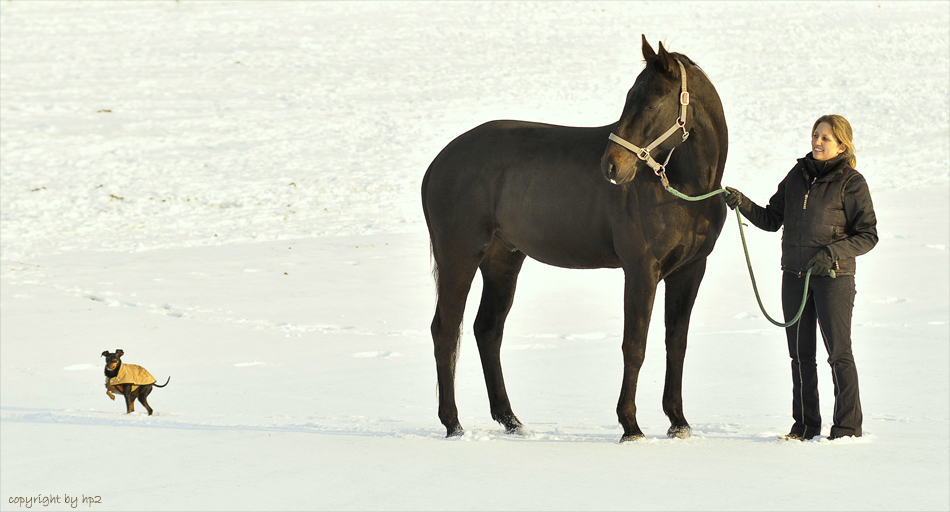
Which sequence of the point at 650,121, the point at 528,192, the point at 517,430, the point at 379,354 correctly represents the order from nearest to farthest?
the point at 650,121
the point at 528,192
the point at 517,430
the point at 379,354

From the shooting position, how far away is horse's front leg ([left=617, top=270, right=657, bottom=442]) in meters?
5.12

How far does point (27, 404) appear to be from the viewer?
24.2 ft

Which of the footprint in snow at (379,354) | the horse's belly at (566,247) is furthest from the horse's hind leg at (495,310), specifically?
the footprint in snow at (379,354)

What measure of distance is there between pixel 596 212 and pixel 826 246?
1.22m

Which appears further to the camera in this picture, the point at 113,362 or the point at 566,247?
the point at 113,362

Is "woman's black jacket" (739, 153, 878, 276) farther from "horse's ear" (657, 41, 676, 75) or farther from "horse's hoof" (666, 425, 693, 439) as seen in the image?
"horse's hoof" (666, 425, 693, 439)

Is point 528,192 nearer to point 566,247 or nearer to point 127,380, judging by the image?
point 566,247

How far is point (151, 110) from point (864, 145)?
1541 cm

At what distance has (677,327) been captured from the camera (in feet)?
18.0

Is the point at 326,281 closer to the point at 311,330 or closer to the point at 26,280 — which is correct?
the point at 311,330

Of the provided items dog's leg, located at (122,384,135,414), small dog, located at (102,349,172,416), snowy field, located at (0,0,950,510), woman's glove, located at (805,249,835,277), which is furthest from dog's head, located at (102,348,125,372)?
woman's glove, located at (805,249,835,277)

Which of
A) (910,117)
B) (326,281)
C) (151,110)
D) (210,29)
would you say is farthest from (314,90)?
(910,117)

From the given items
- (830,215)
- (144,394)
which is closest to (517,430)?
(830,215)

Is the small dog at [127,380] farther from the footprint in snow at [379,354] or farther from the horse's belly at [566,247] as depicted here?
the horse's belly at [566,247]
